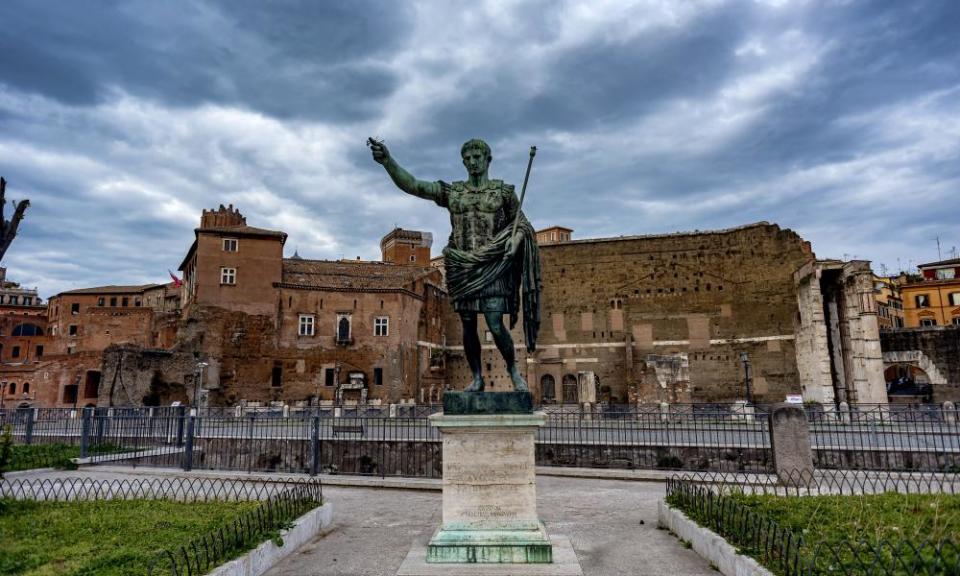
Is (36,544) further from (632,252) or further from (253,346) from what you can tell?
(632,252)

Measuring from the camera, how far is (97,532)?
5.82 metres

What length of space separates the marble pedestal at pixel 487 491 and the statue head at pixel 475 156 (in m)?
2.36

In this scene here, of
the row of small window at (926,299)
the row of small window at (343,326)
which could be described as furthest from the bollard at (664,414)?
the row of small window at (926,299)

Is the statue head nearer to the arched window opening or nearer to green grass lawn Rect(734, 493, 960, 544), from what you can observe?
green grass lawn Rect(734, 493, 960, 544)

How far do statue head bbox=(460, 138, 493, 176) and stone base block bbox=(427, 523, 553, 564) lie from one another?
3.26 m

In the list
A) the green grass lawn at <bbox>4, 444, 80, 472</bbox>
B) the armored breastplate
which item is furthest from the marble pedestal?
the green grass lawn at <bbox>4, 444, 80, 472</bbox>

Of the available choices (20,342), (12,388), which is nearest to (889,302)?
(12,388)

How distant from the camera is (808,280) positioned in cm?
3409

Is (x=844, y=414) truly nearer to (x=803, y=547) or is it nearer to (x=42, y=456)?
(x=803, y=547)

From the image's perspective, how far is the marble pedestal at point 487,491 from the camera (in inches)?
182

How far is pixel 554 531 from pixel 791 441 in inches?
181

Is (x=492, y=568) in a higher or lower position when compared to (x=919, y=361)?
lower

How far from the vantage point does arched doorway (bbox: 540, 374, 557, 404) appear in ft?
139

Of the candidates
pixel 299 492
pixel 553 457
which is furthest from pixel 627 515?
pixel 553 457
